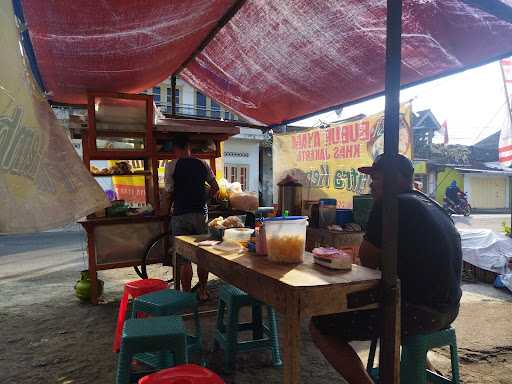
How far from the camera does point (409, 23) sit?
11.0 ft

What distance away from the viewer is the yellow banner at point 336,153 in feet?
18.7

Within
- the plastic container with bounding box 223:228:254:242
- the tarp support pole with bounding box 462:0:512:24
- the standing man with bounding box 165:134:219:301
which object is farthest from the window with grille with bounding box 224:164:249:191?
the tarp support pole with bounding box 462:0:512:24

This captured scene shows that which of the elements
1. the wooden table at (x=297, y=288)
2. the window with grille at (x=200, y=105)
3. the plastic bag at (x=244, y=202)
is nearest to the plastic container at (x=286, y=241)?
the wooden table at (x=297, y=288)

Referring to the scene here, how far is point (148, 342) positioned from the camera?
6.61 feet

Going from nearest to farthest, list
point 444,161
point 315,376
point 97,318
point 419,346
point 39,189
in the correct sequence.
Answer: point 39,189, point 419,346, point 315,376, point 97,318, point 444,161

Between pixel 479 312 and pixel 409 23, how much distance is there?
3.39 m

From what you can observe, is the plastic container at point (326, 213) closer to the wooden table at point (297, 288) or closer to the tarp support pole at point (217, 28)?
the wooden table at point (297, 288)

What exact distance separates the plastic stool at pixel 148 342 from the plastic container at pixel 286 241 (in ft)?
2.31

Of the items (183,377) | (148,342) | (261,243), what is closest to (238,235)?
(261,243)

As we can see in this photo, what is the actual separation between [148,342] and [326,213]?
254cm

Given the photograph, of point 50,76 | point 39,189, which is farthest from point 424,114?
point 39,189

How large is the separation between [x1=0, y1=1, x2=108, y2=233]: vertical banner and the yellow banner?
14.7 ft

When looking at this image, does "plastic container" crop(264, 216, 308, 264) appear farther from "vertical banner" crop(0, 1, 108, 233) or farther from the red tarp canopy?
the red tarp canopy

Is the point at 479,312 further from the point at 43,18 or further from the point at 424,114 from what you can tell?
the point at 424,114
